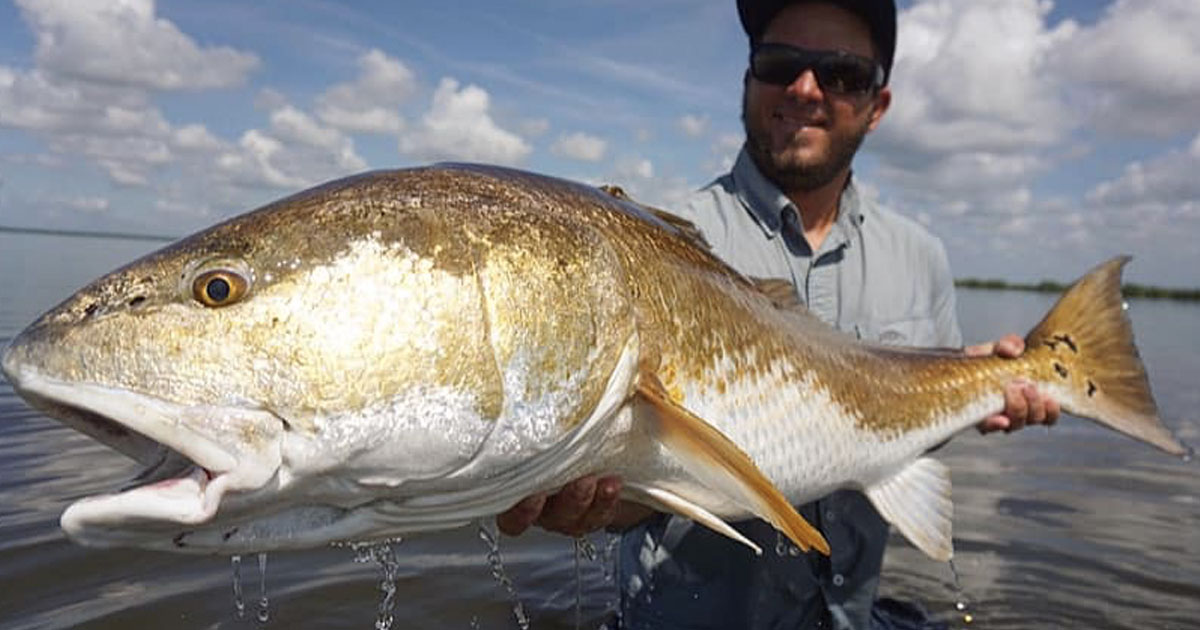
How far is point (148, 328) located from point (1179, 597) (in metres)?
6.49

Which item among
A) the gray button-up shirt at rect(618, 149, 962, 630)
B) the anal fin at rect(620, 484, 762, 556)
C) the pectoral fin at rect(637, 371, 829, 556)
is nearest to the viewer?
the pectoral fin at rect(637, 371, 829, 556)

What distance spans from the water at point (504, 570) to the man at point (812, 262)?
2.24ft

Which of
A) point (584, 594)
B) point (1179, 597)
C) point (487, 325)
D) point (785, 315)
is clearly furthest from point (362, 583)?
point (1179, 597)

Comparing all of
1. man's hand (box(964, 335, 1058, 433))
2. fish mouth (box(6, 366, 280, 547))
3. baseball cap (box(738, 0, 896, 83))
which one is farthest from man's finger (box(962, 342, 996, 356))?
fish mouth (box(6, 366, 280, 547))

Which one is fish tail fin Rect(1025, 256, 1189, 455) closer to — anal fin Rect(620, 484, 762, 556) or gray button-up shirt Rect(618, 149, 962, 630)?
gray button-up shirt Rect(618, 149, 962, 630)

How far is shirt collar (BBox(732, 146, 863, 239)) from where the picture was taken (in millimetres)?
4137

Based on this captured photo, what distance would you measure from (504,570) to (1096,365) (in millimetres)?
3732

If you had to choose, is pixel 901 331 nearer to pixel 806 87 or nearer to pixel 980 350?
pixel 980 350

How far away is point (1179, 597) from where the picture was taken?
5992 mm

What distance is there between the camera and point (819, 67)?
13.9 feet

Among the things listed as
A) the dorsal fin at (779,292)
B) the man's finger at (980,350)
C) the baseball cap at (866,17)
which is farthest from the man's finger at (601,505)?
the baseball cap at (866,17)

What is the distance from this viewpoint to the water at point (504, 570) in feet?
16.8

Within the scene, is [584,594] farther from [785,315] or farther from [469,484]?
[469,484]

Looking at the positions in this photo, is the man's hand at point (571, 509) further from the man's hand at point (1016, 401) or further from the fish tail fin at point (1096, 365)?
the fish tail fin at point (1096, 365)
